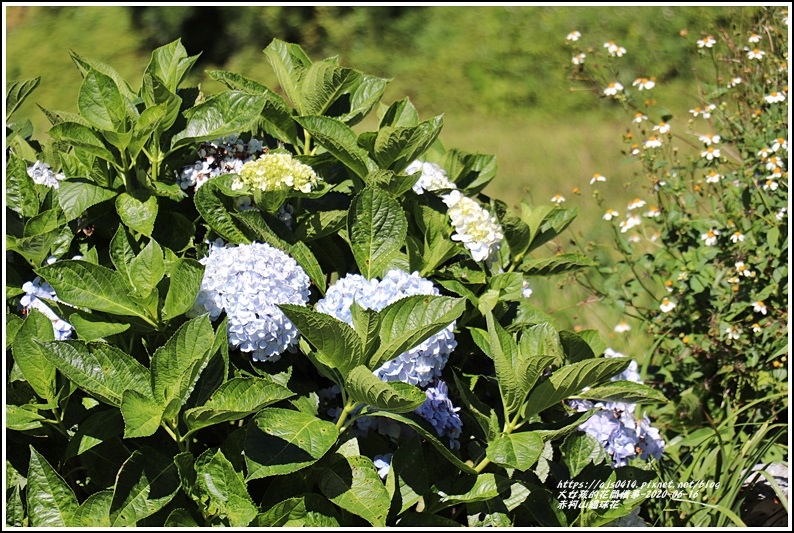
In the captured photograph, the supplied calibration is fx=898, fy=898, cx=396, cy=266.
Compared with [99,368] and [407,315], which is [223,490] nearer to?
[99,368]

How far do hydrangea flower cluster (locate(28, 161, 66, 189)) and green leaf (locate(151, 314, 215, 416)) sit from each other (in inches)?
17.0

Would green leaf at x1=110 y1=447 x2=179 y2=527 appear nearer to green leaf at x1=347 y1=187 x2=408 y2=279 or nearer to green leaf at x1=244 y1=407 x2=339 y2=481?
green leaf at x1=244 y1=407 x2=339 y2=481

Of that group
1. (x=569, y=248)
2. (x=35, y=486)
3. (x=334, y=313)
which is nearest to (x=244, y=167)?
(x=334, y=313)

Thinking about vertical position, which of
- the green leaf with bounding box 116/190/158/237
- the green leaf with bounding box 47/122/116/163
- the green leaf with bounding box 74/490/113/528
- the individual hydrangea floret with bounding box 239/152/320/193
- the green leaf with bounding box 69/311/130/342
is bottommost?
the green leaf with bounding box 74/490/113/528

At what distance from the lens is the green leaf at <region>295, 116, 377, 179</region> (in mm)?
1419

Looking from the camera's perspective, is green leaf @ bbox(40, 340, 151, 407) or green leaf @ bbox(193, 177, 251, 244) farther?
green leaf @ bbox(193, 177, 251, 244)

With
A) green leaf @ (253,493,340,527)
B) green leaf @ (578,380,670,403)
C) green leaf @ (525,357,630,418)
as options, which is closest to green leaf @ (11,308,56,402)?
green leaf @ (253,493,340,527)

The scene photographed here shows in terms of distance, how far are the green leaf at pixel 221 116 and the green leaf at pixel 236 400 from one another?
419mm

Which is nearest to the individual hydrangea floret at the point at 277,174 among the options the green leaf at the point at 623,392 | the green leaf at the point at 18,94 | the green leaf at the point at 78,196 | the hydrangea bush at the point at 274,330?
the hydrangea bush at the point at 274,330

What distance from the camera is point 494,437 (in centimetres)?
133

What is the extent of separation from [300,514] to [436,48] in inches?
211

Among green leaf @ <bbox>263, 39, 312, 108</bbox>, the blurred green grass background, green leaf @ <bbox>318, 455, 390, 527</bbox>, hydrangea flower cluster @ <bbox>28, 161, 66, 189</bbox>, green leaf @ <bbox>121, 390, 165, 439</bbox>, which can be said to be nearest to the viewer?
green leaf @ <bbox>121, 390, 165, 439</bbox>

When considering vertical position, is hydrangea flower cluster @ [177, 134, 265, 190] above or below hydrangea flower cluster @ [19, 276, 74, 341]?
above

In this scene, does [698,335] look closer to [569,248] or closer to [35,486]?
[569,248]
